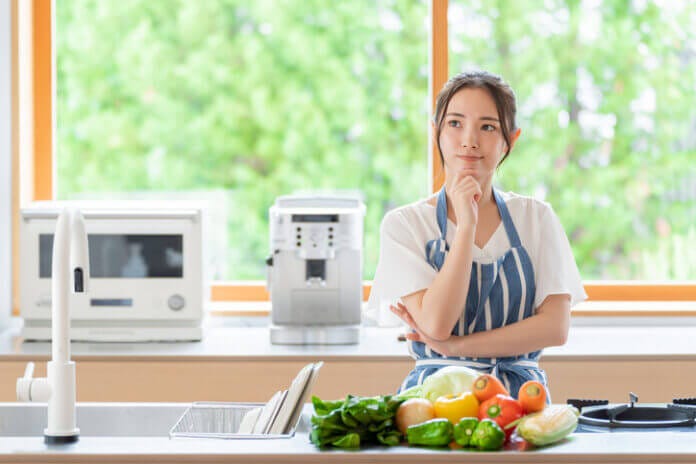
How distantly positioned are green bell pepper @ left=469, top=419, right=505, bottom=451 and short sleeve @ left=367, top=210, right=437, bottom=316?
59 cm

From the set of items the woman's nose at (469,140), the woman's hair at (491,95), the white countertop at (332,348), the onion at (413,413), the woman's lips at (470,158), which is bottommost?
the white countertop at (332,348)

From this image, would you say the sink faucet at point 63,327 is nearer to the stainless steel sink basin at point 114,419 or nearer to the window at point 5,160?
the stainless steel sink basin at point 114,419

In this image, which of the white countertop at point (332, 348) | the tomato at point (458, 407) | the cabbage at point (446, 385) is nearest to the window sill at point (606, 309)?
the white countertop at point (332, 348)

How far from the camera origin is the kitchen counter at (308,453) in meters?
1.52

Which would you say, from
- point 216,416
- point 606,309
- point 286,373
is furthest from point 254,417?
point 606,309

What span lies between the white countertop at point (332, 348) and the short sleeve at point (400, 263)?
36.0 inches

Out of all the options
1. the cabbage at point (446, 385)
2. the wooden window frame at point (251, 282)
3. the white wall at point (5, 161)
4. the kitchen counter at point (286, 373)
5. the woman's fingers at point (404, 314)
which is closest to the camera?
the cabbage at point (446, 385)

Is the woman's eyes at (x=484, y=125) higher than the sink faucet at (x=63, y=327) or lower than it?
higher

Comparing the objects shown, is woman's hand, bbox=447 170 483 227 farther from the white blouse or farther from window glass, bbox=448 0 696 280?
window glass, bbox=448 0 696 280

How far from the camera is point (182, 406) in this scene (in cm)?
218

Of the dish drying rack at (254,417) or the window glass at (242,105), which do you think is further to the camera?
the window glass at (242,105)

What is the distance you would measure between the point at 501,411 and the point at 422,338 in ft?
1.84

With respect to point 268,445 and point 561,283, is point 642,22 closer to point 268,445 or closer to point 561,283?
point 561,283

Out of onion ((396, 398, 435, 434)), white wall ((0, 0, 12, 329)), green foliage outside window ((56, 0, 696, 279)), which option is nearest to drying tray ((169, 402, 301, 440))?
onion ((396, 398, 435, 434))
